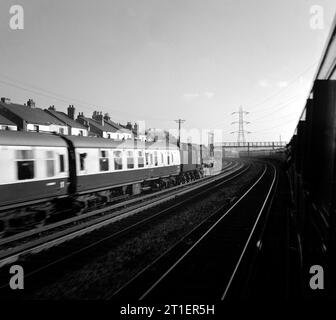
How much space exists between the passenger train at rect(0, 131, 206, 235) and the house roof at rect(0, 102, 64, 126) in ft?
88.8

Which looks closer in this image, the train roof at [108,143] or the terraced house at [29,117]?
the train roof at [108,143]

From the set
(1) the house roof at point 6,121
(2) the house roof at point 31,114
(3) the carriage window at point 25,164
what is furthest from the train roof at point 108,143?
(2) the house roof at point 31,114

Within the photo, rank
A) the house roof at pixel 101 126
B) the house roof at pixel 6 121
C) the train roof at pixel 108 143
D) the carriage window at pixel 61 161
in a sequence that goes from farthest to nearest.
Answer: the house roof at pixel 101 126, the house roof at pixel 6 121, the train roof at pixel 108 143, the carriage window at pixel 61 161

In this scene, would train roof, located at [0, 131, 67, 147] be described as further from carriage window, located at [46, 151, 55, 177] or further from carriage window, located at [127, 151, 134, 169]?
Answer: carriage window, located at [127, 151, 134, 169]

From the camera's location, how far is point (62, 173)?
44.1 ft

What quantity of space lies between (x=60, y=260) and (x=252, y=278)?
4.56m

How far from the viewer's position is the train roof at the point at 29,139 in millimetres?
10857

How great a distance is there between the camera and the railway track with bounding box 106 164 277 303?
6.73 meters

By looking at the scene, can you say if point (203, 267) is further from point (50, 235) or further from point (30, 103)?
point (30, 103)

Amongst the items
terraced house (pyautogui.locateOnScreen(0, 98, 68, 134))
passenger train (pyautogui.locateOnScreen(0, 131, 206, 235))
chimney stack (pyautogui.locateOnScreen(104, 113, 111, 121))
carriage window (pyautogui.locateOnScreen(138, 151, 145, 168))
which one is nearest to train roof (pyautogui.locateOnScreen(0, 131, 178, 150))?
passenger train (pyautogui.locateOnScreen(0, 131, 206, 235))

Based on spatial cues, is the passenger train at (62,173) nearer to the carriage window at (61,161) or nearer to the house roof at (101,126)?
the carriage window at (61,161)

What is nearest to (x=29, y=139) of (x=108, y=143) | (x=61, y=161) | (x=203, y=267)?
(x=61, y=161)

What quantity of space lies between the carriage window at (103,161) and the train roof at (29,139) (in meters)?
2.67
